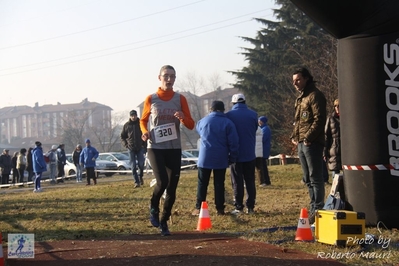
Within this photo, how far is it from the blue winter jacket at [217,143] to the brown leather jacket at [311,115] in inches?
64.9

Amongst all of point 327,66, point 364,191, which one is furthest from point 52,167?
point 364,191

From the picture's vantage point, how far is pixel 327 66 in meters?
33.7

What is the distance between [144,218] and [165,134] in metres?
2.77

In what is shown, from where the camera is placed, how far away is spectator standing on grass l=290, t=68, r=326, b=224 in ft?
29.9

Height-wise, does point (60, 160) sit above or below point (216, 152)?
above

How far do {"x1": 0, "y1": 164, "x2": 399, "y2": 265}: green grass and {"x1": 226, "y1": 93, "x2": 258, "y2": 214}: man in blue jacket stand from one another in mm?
354

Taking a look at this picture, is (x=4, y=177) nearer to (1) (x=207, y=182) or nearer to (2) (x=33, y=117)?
(1) (x=207, y=182)

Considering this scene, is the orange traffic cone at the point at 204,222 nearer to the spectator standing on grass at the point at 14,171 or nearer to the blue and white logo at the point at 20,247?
the blue and white logo at the point at 20,247

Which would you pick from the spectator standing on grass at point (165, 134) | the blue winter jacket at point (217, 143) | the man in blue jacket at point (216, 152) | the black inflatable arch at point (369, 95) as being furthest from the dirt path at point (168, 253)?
the blue winter jacket at point (217, 143)

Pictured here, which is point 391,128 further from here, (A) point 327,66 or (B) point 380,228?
(A) point 327,66

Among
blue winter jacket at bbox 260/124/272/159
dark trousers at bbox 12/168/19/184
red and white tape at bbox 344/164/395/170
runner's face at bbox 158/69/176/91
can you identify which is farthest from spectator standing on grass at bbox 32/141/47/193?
red and white tape at bbox 344/164/395/170

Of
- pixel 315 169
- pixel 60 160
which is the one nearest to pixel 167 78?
pixel 315 169

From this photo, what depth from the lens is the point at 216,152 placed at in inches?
428

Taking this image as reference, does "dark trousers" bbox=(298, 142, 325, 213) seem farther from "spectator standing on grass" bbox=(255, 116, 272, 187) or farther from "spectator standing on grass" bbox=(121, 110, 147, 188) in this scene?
"spectator standing on grass" bbox=(121, 110, 147, 188)
